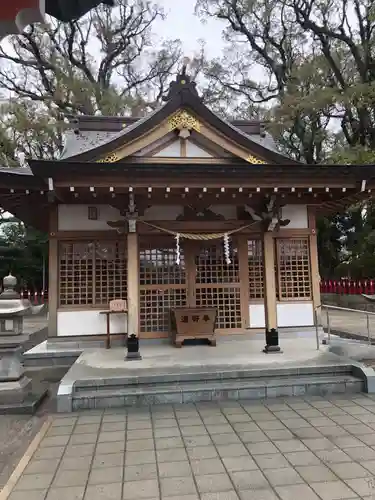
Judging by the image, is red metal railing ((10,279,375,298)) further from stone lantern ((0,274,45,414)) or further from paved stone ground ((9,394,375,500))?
stone lantern ((0,274,45,414))

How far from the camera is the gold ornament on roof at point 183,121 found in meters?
8.26

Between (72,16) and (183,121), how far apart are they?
6713mm

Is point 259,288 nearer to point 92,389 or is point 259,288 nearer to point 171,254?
point 171,254

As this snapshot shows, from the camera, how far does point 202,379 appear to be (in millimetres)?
5668

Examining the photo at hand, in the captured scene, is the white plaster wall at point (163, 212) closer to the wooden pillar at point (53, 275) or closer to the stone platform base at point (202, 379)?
the wooden pillar at point (53, 275)

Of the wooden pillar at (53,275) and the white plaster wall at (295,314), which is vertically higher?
the wooden pillar at (53,275)

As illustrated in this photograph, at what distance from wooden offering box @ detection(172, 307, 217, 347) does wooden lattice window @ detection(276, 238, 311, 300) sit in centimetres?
182

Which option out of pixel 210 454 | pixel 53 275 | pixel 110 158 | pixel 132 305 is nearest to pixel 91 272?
pixel 53 275

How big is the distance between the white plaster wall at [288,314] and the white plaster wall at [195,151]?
3520 millimetres

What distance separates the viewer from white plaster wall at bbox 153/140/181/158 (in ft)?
27.9

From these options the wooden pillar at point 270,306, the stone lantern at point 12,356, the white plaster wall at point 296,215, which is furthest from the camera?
the white plaster wall at point 296,215

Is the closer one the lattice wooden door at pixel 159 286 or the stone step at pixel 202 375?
the stone step at pixel 202 375

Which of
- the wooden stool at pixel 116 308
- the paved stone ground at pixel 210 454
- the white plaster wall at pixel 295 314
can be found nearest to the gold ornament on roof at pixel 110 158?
the wooden stool at pixel 116 308

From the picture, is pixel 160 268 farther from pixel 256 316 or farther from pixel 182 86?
pixel 182 86
